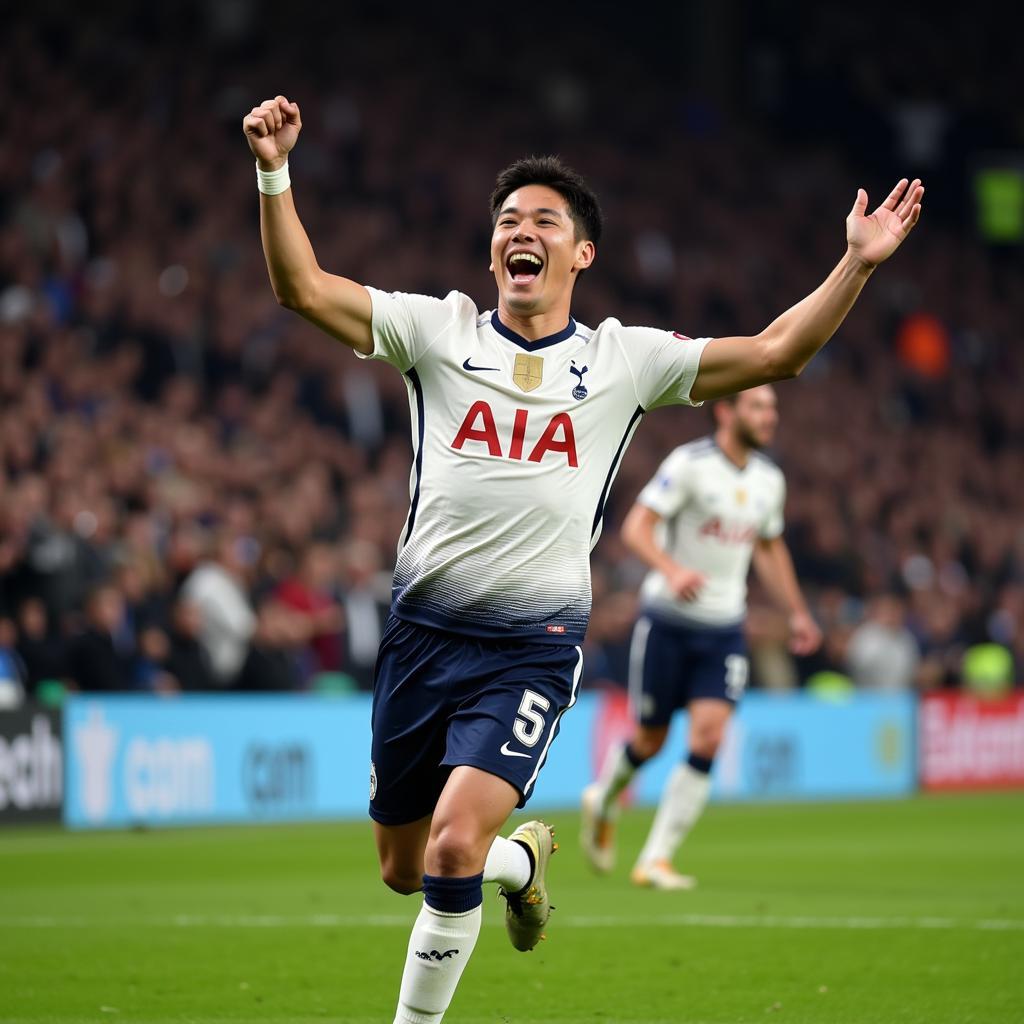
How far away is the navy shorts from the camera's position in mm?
12266

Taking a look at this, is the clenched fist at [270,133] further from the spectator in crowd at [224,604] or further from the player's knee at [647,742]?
the spectator in crowd at [224,604]

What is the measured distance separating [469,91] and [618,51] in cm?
587

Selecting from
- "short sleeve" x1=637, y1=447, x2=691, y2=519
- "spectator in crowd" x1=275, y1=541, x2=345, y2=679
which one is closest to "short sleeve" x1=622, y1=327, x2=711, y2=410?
"short sleeve" x1=637, y1=447, x2=691, y2=519

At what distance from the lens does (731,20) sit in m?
35.9

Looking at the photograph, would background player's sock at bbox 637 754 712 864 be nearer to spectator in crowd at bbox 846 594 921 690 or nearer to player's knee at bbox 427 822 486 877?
player's knee at bbox 427 822 486 877

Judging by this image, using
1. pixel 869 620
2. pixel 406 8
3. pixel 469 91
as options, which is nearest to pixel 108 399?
pixel 869 620

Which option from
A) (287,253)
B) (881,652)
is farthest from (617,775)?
(881,652)

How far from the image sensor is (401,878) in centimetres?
680

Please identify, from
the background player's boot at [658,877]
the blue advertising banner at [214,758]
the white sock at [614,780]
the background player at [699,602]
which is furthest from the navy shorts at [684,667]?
the blue advertising banner at [214,758]

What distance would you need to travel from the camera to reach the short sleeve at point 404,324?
6.18 metres

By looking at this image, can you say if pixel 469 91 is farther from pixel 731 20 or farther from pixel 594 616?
pixel 594 616

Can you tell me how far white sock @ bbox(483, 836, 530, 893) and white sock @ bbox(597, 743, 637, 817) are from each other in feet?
18.6

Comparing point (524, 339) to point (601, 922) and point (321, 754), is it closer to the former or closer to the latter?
point (601, 922)

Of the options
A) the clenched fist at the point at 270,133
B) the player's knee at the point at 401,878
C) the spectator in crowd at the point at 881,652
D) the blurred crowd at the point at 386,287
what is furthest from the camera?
the spectator in crowd at the point at 881,652
